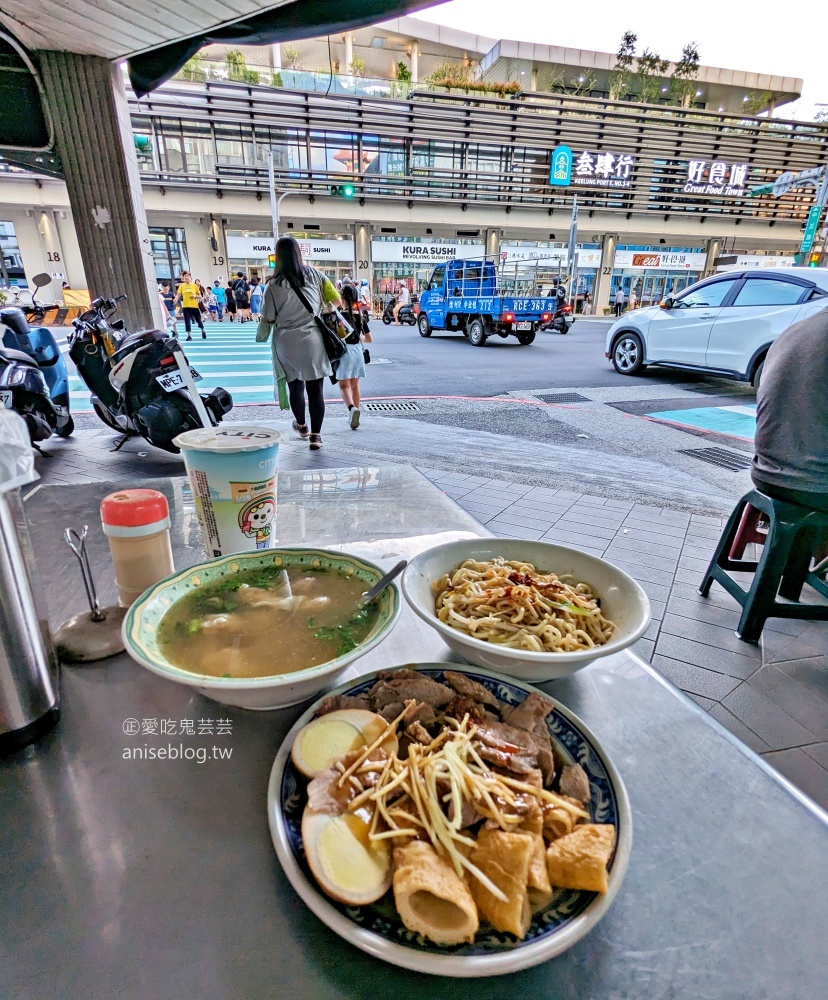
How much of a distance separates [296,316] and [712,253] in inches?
1241

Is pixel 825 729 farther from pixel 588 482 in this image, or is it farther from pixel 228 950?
pixel 588 482

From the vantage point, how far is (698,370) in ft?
26.0

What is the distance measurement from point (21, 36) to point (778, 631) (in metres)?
6.45

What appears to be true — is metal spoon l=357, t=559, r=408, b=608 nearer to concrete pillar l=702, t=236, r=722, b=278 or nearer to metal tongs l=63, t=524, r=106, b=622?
metal tongs l=63, t=524, r=106, b=622

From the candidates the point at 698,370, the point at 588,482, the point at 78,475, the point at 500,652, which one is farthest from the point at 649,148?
the point at 500,652

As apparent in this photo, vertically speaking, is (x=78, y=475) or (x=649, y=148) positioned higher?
(x=649, y=148)

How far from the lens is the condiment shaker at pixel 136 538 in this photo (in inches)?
38.6

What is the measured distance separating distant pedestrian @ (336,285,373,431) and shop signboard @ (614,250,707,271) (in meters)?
26.3

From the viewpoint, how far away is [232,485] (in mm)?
1101

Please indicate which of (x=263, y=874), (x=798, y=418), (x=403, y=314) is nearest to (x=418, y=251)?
(x=403, y=314)

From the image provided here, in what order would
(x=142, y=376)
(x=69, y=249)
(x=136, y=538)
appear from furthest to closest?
(x=69, y=249), (x=142, y=376), (x=136, y=538)

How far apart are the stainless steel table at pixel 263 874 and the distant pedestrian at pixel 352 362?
4803mm

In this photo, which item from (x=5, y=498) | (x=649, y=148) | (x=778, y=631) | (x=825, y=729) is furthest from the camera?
(x=649, y=148)

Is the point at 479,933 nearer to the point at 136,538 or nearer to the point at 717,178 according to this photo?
the point at 136,538
